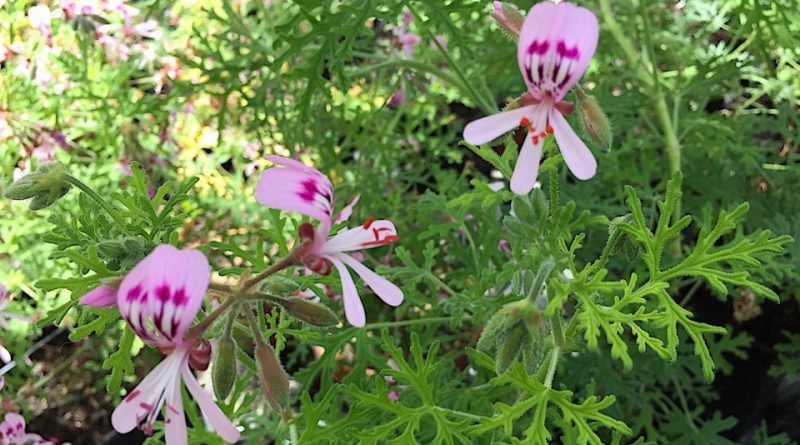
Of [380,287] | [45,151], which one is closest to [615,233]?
[380,287]

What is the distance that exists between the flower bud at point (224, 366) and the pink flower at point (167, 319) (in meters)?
0.04

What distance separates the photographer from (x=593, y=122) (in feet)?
2.97

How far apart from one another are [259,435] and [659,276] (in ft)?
2.59

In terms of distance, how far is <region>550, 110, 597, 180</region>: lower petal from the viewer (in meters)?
0.78

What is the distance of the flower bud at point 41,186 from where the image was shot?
36.4 inches

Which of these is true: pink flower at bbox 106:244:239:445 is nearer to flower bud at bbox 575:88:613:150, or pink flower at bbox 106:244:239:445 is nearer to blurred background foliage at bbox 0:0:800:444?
flower bud at bbox 575:88:613:150

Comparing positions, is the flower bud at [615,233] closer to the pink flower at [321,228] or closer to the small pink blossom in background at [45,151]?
the pink flower at [321,228]

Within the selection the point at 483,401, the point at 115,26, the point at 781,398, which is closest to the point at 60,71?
the point at 115,26

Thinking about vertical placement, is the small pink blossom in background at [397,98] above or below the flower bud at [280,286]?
below

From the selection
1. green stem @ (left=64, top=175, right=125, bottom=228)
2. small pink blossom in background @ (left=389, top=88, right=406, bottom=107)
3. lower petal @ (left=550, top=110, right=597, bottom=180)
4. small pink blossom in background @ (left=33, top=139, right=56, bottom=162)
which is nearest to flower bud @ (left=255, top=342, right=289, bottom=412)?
green stem @ (left=64, top=175, right=125, bottom=228)

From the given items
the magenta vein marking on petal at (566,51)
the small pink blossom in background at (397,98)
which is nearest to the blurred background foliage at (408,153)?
the small pink blossom in background at (397,98)

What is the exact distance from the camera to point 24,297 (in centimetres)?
228

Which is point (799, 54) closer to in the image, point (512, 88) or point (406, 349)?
point (512, 88)

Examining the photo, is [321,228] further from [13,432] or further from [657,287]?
[13,432]
